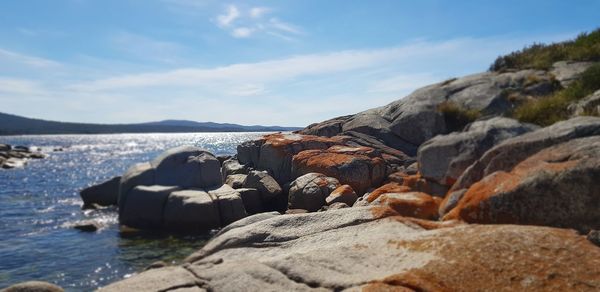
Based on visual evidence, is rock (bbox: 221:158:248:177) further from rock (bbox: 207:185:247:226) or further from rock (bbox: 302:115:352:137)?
rock (bbox: 207:185:247:226)

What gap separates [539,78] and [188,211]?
51.6 feet

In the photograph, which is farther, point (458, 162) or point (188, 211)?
point (188, 211)

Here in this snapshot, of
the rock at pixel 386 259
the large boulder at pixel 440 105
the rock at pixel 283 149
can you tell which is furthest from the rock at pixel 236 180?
the rock at pixel 386 259

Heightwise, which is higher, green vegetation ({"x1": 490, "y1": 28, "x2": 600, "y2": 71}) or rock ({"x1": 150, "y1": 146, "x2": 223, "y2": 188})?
green vegetation ({"x1": 490, "y1": 28, "x2": 600, "y2": 71})

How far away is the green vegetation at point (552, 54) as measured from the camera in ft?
66.9

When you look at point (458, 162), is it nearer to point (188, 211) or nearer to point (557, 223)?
point (557, 223)

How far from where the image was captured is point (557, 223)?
6418mm

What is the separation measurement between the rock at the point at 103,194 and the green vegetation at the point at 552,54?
23.5 meters

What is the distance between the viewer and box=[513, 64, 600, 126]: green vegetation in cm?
1301

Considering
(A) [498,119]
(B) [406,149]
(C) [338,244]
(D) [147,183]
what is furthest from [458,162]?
(D) [147,183]

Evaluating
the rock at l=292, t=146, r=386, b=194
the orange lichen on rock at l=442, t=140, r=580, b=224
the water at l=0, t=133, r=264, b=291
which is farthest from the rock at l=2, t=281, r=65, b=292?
the rock at l=292, t=146, r=386, b=194

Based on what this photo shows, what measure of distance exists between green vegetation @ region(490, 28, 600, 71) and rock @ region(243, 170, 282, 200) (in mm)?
12539

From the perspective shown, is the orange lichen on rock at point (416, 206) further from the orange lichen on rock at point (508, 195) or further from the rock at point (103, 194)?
the rock at point (103, 194)

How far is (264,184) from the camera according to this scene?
823 inches
